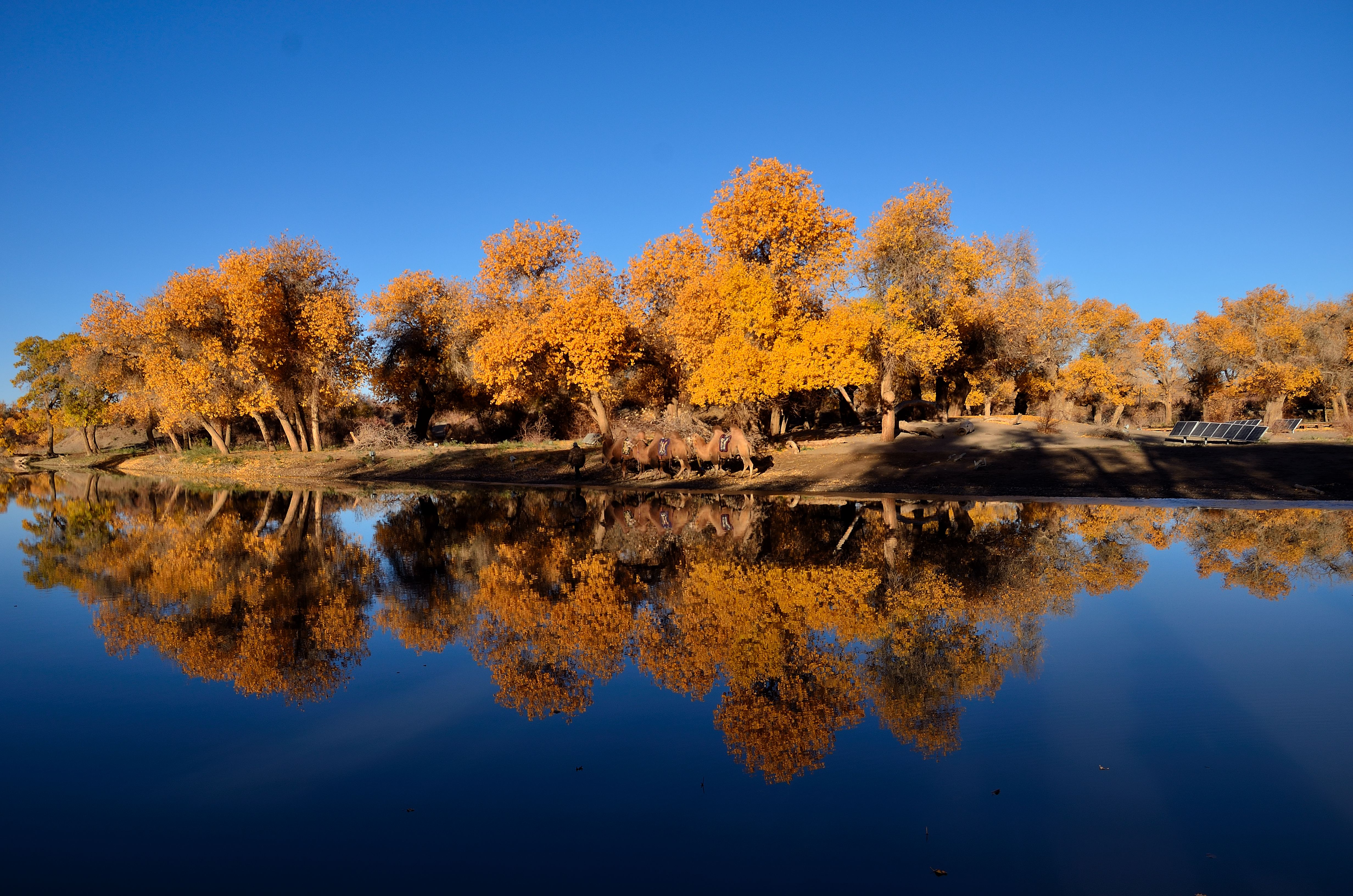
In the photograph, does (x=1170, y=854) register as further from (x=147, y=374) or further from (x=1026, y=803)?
(x=147, y=374)

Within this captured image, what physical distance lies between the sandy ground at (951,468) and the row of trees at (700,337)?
2868mm

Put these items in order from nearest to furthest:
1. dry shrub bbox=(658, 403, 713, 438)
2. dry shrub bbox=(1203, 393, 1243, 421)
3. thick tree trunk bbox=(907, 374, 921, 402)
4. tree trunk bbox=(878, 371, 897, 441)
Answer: dry shrub bbox=(658, 403, 713, 438)
tree trunk bbox=(878, 371, 897, 441)
thick tree trunk bbox=(907, 374, 921, 402)
dry shrub bbox=(1203, 393, 1243, 421)

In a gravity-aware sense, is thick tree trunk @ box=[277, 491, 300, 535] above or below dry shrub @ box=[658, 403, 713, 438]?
below

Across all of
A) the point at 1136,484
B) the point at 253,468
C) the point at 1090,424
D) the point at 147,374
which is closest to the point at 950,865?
the point at 1136,484

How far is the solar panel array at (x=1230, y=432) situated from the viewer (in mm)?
27656

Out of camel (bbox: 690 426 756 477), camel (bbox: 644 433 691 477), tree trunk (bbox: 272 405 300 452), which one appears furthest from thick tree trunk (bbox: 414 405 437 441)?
camel (bbox: 690 426 756 477)

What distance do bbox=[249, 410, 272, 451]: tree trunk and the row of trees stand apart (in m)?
0.62

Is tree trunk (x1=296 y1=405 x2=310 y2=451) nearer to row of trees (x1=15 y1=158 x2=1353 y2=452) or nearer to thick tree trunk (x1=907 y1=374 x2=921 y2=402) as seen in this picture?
row of trees (x1=15 y1=158 x2=1353 y2=452)

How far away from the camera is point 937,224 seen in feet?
97.4

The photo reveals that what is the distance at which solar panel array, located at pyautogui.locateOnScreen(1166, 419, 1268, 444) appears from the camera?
90.7 feet

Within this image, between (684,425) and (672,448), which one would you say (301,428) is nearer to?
(684,425)

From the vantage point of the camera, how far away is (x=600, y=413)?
34.8 meters

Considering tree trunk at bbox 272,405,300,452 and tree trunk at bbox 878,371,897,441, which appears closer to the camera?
tree trunk at bbox 878,371,897,441

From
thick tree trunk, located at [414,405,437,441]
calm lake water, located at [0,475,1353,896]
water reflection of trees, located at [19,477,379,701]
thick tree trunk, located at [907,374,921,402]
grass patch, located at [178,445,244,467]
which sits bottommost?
calm lake water, located at [0,475,1353,896]
